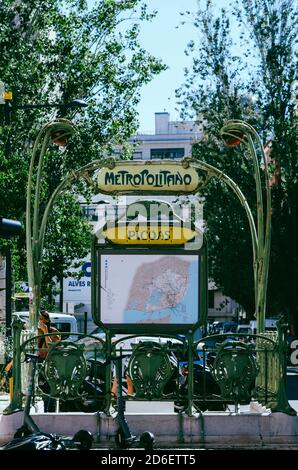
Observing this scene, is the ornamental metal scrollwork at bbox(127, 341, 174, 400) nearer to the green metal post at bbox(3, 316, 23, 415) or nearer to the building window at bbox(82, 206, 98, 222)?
the green metal post at bbox(3, 316, 23, 415)

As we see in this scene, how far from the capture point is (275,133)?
1548 inches

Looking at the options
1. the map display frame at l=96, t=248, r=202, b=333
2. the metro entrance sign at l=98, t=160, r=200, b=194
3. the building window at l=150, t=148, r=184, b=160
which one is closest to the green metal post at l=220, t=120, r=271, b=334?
the metro entrance sign at l=98, t=160, r=200, b=194

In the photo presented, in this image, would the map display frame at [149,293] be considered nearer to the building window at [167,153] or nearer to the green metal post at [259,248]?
the green metal post at [259,248]

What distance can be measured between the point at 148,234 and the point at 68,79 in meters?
16.4

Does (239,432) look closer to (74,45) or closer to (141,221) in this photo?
(141,221)

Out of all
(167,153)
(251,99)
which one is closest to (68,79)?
(251,99)

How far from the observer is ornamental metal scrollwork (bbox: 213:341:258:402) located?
41.4ft

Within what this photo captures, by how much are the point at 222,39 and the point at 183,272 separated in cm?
2603

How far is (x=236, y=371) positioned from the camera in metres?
12.7

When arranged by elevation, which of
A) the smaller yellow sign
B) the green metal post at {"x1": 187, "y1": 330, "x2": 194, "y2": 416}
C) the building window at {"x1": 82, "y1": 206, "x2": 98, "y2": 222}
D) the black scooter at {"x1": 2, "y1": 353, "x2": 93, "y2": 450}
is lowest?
the black scooter at {"x1": 2, "y1": 353, "x2": 93, "y2": 450}

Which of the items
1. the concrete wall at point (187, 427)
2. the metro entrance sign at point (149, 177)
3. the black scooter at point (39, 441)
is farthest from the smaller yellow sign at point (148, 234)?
the black scooter at point (39, 441)

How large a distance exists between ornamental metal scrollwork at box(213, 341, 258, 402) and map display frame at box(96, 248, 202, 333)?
238 cm
